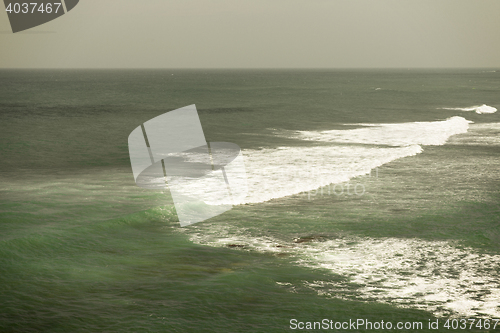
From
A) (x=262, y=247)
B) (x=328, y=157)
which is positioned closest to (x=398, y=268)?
(x=262, y=247)

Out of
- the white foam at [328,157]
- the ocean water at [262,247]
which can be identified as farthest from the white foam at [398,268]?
the white foam at [328,157]

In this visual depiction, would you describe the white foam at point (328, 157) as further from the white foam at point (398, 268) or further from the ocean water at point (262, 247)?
the white foam at point (398, 268)

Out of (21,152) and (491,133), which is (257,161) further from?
(491,133)

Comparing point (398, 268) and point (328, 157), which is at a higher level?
point (398, 268)

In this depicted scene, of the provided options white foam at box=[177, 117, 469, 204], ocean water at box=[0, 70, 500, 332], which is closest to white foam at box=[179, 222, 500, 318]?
ocean water at box=[0, 70, 500, 332]

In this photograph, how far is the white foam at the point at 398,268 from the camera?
783 cm

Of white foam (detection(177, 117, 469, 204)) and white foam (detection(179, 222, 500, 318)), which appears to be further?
white foam (detection(177, 117, 469, 204))

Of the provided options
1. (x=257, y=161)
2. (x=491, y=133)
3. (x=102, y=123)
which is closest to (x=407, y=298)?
(x=257, y=161)

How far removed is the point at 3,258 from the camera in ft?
32.3

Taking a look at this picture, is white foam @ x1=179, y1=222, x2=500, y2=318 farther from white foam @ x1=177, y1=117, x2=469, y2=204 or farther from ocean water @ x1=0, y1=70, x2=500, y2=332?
white foam @ x1=177, y1=117, x2=469, y2=204

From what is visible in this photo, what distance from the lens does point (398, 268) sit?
9203 millimetres

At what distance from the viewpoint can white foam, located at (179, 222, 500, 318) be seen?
308 inches

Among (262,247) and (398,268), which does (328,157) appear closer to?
(262,247)

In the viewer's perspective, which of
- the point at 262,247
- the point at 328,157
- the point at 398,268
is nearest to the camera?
the point at 398,268
